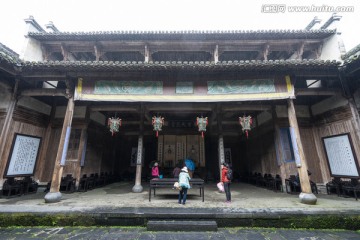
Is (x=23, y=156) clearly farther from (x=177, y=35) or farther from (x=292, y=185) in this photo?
(x=292, y=185)

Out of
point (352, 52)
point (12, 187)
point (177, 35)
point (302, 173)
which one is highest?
point (177, 35)

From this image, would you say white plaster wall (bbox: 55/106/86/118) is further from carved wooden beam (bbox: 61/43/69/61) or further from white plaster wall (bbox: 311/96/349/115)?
white plaster wall (bbox: 311/96/349/115)

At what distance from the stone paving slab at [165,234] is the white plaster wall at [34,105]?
19.2ft

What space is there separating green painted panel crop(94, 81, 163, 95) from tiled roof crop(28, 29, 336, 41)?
418cm

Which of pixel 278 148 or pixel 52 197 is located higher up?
pixel 278 148

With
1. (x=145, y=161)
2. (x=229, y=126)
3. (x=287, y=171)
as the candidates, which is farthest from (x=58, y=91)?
(x=287, y=171)

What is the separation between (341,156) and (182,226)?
838 centimetres

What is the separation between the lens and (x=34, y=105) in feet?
28.0

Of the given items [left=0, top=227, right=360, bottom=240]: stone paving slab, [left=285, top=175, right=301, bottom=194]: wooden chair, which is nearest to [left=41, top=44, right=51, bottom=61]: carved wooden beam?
[left=0, top=227, right=360, bottom=240]: stone paving slab

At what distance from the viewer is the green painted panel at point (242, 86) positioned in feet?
23.0

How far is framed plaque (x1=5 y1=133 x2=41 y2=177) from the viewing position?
7477 mm

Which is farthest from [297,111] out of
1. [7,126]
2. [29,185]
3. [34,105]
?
[7,126]

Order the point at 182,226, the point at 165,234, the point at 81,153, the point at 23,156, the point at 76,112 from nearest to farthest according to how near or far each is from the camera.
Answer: the point at 165,234, the point at 182,226, the point at 23,156, the point at 81,153, the point at 76,112

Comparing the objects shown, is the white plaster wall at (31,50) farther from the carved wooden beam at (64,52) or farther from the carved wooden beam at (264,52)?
the carved wooden beam at (264,52)
